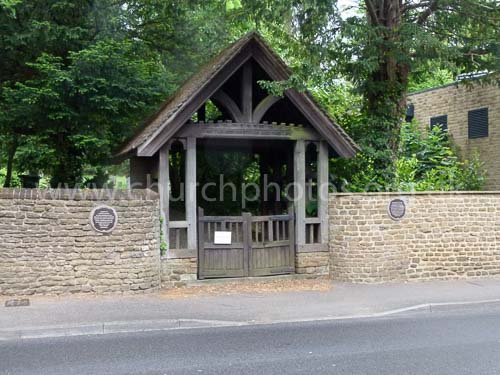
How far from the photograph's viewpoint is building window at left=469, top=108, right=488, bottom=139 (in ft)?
61.7

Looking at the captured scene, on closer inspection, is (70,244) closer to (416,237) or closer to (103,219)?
(103,219)

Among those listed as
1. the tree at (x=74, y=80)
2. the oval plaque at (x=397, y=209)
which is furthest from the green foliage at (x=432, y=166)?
the tree at (x=74, y=80)

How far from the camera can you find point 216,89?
434 inches

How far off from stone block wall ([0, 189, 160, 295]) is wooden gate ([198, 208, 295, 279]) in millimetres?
1350

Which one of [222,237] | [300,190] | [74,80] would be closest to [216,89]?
[300,190]

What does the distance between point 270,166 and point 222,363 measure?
9.07 m

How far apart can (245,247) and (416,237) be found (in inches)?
151

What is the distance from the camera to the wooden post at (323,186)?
40.4ft

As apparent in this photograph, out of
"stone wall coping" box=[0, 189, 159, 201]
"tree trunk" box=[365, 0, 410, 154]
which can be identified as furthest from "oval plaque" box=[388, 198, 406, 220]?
"stone wall coping" box=[0, 189, 159, 201]

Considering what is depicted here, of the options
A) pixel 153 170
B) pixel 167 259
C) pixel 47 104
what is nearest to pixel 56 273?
pixel 167 259

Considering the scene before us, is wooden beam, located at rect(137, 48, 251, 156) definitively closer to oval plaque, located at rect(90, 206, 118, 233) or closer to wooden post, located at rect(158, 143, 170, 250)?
wooden post, located at rect(158, 143, 170, 250)

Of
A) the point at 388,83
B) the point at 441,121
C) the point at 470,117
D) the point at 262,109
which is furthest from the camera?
the point at 441,121

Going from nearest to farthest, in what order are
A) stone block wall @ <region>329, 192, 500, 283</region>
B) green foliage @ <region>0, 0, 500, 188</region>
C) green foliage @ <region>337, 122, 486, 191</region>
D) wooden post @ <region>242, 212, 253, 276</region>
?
1. wooden post @ <region>242, 212, 253, 276</region>
2. stone block wall @ <region>329, 192, 500, 283</region>
3. green foliage @ <region>0, 0, 500, 188</region>
4. green foliage @ <region>337, 122, 486, 191</region>

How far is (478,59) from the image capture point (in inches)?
544
